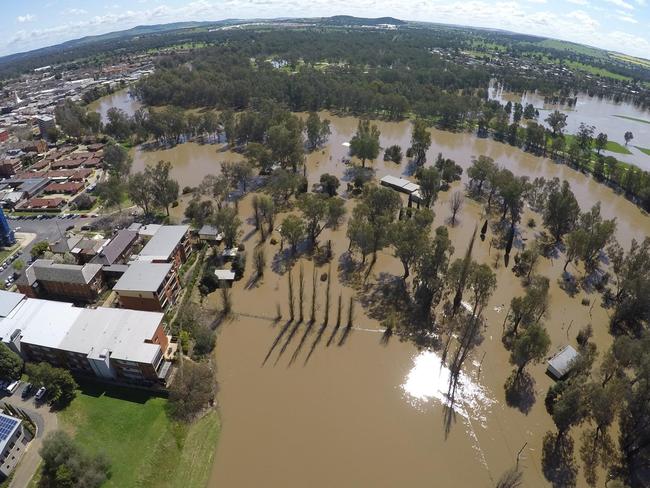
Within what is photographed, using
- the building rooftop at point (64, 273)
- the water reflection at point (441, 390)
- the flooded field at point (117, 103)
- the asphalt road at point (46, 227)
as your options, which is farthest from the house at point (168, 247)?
the flooded field at point (117, 103)

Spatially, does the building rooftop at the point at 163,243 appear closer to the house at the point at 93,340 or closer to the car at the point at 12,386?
the house at the point at 93,340

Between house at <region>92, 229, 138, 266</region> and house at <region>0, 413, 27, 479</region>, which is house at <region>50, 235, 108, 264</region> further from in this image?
house at <region>0, 413, 27, 479</region>

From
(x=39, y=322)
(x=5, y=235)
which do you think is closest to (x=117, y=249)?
(x=39, y=322)

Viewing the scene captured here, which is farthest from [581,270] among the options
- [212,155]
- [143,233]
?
[212,155]

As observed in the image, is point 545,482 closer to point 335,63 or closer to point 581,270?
point 581,270

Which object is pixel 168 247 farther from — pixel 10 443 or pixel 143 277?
pixel 10 443

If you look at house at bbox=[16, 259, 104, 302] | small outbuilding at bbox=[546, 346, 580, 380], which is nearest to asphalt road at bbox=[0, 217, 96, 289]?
house at bbox=[16, 259, 104, 302]
